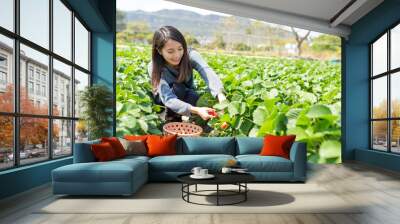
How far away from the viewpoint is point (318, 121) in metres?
8.22

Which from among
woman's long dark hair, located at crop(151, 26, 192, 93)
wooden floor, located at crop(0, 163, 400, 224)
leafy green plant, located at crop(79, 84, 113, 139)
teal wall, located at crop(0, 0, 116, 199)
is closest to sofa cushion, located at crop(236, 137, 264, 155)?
wooden floor, located at crop(0, 163, 400, 224)

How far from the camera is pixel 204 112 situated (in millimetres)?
7785

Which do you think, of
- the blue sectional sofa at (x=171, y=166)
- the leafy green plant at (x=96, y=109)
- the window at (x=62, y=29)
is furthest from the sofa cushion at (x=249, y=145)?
the window at (x=62, y=29)

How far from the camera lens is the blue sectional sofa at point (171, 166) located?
166 inches

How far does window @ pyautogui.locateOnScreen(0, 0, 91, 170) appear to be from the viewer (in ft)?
14.1

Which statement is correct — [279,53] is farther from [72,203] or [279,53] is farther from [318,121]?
[72,203]

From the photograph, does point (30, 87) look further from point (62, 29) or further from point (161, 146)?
point (161, 146)

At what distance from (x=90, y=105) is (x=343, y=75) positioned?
5185mm

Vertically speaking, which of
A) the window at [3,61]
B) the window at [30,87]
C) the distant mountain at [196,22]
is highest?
the distant mountain at [196,22]

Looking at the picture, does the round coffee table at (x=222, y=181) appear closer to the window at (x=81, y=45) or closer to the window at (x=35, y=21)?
the window at (x=35, y=21)

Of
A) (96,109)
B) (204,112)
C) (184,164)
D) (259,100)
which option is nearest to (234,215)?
(184,164)

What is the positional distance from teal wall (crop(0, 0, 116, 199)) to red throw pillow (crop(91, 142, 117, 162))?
0.74 m

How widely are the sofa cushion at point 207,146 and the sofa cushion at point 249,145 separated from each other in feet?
0.30

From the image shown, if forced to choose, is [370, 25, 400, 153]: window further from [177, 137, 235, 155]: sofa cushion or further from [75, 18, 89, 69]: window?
[75, 18, 89, 69]: window
